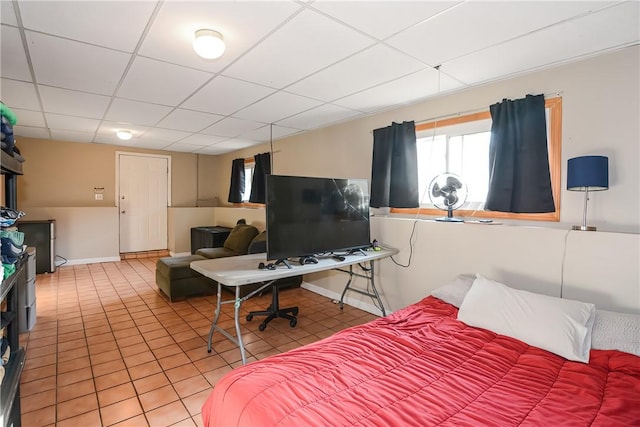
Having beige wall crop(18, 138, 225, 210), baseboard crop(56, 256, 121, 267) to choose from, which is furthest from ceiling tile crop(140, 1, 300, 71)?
baseboard crop(56, 256, 121, 267)

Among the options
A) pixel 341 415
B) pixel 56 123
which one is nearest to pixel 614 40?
pixel 341 415

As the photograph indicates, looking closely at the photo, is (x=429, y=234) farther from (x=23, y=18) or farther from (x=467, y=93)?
(x=23, y=18)

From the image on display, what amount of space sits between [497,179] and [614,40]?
1.12 metres

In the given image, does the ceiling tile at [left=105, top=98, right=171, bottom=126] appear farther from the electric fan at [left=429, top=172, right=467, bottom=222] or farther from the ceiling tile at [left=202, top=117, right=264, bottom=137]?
the electric fan at [left=429, top=172, right=467, bottom=222]

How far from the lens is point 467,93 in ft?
9.67

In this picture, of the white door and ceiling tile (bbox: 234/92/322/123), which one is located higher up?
ceiling tile (bbox: 234/92/322/123)

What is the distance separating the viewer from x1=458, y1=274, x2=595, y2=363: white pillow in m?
1.73

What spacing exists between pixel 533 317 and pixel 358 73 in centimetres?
216

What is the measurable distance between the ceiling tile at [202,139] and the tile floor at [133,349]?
2531mm

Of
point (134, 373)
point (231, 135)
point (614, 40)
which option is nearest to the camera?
point (614, 40)

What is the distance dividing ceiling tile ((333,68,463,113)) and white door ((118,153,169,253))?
5118 mm

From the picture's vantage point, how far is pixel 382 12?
175cm

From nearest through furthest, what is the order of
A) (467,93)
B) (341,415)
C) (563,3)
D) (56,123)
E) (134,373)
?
(341,415) < (563,3) < (134,373) < (467,93) < (56,123)

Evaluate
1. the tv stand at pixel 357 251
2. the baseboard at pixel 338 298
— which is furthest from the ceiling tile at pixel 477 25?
the baseboard at pixel 338 298
